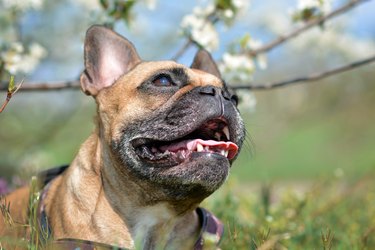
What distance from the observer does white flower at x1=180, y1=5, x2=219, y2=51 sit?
13.5 ft

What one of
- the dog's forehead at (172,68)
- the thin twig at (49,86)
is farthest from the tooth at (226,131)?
the thin twig at (49,86)

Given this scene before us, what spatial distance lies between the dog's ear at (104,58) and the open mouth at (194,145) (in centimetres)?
62

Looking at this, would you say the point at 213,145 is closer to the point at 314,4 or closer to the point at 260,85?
the point at 260,85

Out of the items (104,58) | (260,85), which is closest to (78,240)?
(104,58)

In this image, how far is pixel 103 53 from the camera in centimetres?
360

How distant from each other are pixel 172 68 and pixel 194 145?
51cm

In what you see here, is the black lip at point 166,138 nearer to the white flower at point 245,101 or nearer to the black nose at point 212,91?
the black nose at point 212,91

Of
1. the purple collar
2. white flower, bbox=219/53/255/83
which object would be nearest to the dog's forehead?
the purple collar

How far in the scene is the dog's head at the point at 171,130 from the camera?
282cm

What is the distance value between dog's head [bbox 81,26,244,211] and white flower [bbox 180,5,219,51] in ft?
2.84

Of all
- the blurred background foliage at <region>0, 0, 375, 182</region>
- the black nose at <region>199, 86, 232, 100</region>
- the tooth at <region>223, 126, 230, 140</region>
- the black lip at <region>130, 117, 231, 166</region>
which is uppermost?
the black nose at <region>199, 86, 232, 100</region>

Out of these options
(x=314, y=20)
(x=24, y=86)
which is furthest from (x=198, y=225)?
(x=314, y=20)

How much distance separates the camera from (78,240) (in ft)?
8.92

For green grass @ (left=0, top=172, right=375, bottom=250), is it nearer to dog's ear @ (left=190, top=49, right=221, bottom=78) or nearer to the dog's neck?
the dog's neck
